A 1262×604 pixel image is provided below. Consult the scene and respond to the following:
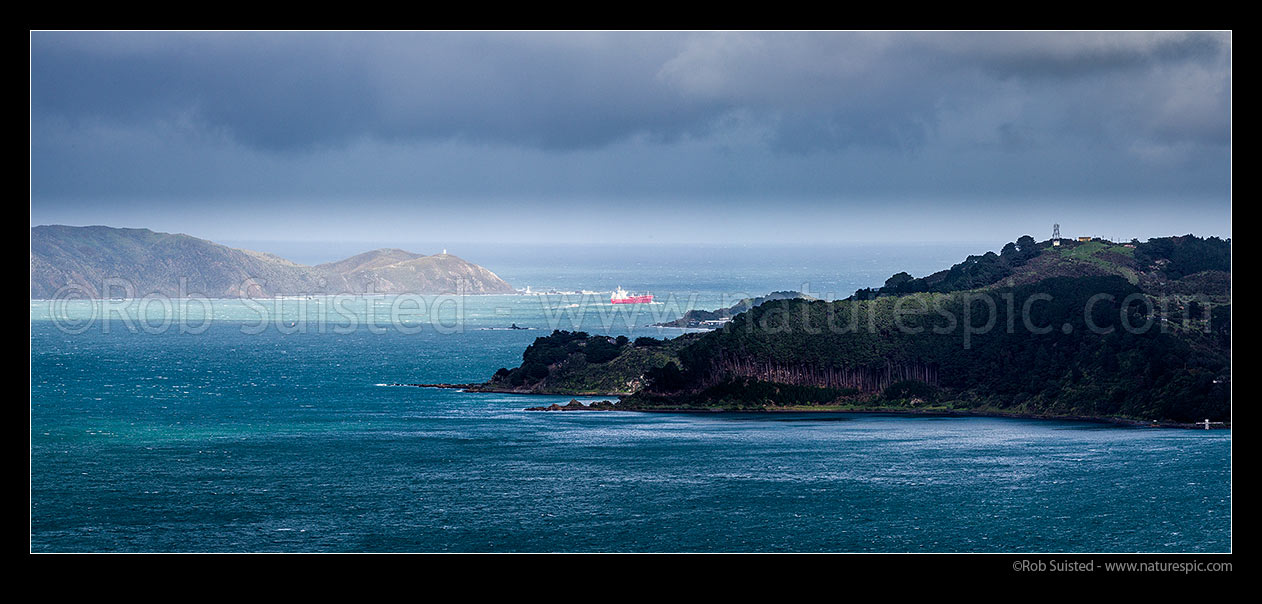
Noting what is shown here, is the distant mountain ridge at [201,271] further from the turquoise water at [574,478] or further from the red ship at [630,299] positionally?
the turquoise water at [574,478]

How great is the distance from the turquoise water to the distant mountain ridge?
7221 centimetres

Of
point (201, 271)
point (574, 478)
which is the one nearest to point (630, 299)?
point (201, 271)

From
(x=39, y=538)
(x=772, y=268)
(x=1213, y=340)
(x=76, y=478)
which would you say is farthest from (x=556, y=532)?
(x=772, y=268)

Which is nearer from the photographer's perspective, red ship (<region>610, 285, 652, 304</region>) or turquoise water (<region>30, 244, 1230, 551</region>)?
turquoise water (<region>30, 244, 1230, 551</region>)

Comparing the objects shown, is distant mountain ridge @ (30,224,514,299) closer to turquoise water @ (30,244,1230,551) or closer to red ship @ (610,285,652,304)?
red ship @ (610,285,652,304)

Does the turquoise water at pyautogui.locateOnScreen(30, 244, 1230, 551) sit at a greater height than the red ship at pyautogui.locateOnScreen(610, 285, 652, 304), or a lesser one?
lesser

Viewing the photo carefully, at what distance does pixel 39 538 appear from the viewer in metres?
23.2

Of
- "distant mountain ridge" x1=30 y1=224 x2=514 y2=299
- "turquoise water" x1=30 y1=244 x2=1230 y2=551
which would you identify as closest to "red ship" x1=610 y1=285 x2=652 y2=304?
"distant mountain ridge" x1=30 y1=224 x2=514 y2=299

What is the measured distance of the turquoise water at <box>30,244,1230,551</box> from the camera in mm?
23328

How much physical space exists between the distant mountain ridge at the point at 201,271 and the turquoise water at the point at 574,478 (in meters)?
72.2

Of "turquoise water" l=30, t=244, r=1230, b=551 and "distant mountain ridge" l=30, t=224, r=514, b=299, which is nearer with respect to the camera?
"turquoise water" l=30, t=244, r=1230, b=551

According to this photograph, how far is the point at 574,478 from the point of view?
2927 centimetres

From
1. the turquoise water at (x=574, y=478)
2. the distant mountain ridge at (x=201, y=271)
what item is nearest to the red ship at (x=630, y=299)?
the distant mountain ridge at (x=201, y=271)

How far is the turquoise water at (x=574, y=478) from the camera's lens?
2333cm
